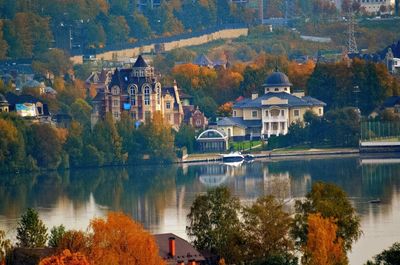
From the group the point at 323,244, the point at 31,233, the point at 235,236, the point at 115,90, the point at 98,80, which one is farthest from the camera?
the point at 98,80

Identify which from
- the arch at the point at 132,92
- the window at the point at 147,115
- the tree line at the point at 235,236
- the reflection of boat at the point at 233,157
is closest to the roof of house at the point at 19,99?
the arch at the point at 132,92

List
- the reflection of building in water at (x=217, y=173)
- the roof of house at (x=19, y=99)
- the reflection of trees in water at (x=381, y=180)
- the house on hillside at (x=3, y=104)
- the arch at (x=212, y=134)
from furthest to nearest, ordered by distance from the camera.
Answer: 1. the roof of house at (x=19, y=99)
2. the house on hillside at (x=3, y=104)
3. the arch at (x=212, y=134)
4. the reflection of building in water at (x=217, y=173)
5. the reflection of trees in water at (x=381, y=180)

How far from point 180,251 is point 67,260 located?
352cm

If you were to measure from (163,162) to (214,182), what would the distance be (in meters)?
7.32

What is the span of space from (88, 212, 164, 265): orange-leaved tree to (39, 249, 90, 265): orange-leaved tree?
614 millimetres

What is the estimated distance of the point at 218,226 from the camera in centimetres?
3709

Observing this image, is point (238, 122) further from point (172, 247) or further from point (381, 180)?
point (172, 247)

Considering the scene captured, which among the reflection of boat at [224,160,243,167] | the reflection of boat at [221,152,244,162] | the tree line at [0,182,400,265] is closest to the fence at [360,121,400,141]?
the reflection of boat at [221,152,244,162]

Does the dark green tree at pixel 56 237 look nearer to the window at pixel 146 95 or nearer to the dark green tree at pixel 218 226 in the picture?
the dark green tree at pixel 218 226

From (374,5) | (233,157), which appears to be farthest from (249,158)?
(374,5)

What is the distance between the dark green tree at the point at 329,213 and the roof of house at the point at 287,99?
2744 centimetres

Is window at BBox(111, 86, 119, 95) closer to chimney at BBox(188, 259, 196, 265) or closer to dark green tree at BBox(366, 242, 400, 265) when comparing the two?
chimney at BBox(188, 259, 196, 265)

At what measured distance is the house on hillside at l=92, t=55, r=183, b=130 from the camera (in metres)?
66.1

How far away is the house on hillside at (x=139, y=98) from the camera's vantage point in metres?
66.1
